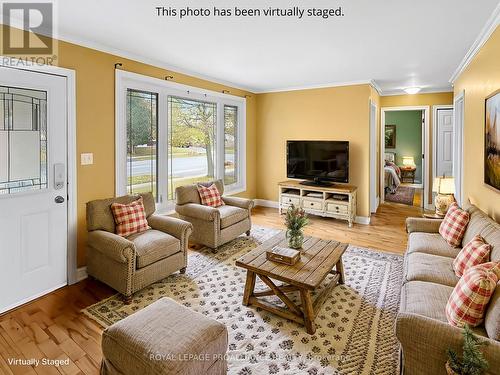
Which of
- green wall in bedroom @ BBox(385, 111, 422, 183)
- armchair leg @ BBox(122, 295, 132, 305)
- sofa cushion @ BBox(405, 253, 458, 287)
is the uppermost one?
green wall in bedroom @ BBox(385, 111, 422, 183)

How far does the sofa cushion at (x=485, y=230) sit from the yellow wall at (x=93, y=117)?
12.1 feet

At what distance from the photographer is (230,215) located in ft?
13.9

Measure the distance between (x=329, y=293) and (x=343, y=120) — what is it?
3.59 meters

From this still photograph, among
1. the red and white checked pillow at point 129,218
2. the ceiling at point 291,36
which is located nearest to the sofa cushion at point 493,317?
the ceiling at point 291,36

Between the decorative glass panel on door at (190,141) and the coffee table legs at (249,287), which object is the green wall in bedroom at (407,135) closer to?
the decorative glass panel on door at (190,141)

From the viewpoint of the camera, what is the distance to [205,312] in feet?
8.77

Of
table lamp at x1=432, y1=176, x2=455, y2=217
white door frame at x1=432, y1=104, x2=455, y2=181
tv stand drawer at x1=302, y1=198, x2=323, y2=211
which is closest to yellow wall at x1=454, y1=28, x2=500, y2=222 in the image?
table lamp at x1=432, y1=176, x2=455, y2=217

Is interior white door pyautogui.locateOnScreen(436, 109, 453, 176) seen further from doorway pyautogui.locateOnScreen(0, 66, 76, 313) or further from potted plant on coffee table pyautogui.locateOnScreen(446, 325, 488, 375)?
doorway pyautogui.locateOnScreen(0, 66, 76, 313)

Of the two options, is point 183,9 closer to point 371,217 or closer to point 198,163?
point 198,163

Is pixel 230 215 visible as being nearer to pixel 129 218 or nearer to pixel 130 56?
pixel 129 218

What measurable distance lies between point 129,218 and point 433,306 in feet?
9.27

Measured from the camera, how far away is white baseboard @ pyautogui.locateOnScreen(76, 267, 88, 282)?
3.28m

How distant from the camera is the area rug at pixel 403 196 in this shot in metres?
7.34

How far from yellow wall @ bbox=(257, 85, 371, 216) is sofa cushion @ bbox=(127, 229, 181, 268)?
3.60m
